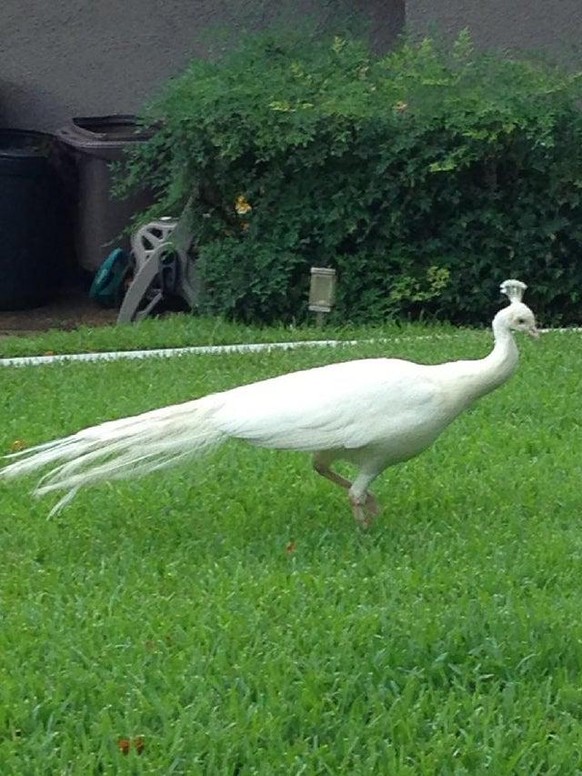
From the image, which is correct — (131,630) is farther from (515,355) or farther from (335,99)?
(335,99)

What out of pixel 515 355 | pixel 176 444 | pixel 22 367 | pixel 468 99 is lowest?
pixel 22 367

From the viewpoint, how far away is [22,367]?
27.7 ft

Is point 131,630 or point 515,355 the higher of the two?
point 515,355

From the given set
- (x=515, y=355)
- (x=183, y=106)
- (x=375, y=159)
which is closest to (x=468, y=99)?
(x=375, y=159)

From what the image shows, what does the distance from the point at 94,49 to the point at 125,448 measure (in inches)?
347

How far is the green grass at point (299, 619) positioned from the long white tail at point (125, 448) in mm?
301

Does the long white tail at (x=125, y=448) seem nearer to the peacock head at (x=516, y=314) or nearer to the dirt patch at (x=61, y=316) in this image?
the peacock head at (x=516, y=314)

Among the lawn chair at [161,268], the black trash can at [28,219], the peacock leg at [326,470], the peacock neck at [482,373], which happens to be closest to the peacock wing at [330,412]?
the peacock neck at [482,373]

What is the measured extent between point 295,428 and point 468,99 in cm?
562

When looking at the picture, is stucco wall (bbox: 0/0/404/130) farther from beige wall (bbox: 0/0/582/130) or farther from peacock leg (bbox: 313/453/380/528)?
peacock leg (bbox: 313/453/380/528)

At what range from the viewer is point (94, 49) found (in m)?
13.0

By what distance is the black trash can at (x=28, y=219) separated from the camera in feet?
39.2

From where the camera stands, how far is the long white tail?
4.76 metres

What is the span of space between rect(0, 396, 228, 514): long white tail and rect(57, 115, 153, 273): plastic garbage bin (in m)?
6.98
